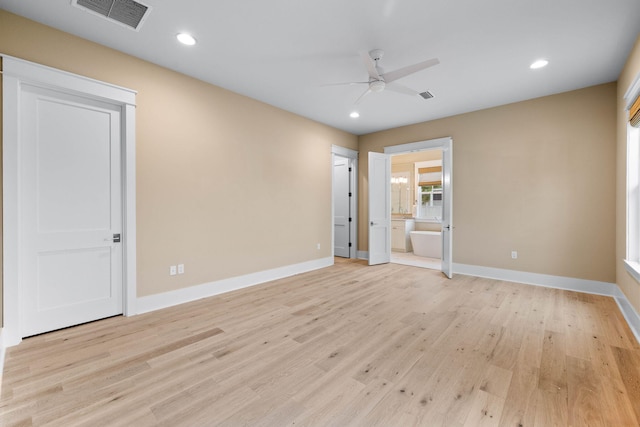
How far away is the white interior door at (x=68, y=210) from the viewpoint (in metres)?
2.56

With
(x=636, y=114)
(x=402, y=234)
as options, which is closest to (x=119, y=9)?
(x=636, y=114)

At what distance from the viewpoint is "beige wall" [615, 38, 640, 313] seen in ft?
9.43

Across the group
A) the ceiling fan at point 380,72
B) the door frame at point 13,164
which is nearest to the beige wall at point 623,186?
the ceiling fan at point 380,72

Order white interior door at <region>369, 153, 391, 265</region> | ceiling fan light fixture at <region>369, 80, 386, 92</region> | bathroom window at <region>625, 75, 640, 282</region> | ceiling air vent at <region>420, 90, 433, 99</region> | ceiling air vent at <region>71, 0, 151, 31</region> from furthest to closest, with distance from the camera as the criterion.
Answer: white interior door at <region>369, 153, 391, 265</region>
ceiling air vent at <region>420, 90, 433, 99</region>
ceiling fan light fixture at <region>369, 80, 386, 92</region>
bathroom window at <region>625, 75, 640, 282</region>
ceiling air vent at <region>71, 0, 151, 31</region>

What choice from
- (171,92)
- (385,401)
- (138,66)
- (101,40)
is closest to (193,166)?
(171,92)

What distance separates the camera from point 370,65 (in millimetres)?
2895

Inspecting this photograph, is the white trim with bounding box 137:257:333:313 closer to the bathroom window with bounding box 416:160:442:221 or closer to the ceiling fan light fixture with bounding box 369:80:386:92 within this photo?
the ceiling fan light fixture with bounding box 369:80:386:92

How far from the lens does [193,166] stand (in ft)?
11.9

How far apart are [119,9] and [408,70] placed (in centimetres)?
272

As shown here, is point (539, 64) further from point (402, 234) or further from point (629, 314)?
point (402, 234)

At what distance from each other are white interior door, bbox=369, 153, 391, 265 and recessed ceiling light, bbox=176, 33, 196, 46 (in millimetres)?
3775

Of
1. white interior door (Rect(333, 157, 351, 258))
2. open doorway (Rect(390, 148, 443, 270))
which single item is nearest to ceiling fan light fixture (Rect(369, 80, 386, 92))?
white interior door (Rect(333, 157, 351, 258))

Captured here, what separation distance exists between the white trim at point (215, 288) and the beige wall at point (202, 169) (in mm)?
86

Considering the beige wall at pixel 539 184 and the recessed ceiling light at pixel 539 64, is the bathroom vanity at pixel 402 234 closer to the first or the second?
the beige wall at pixel 539 184
